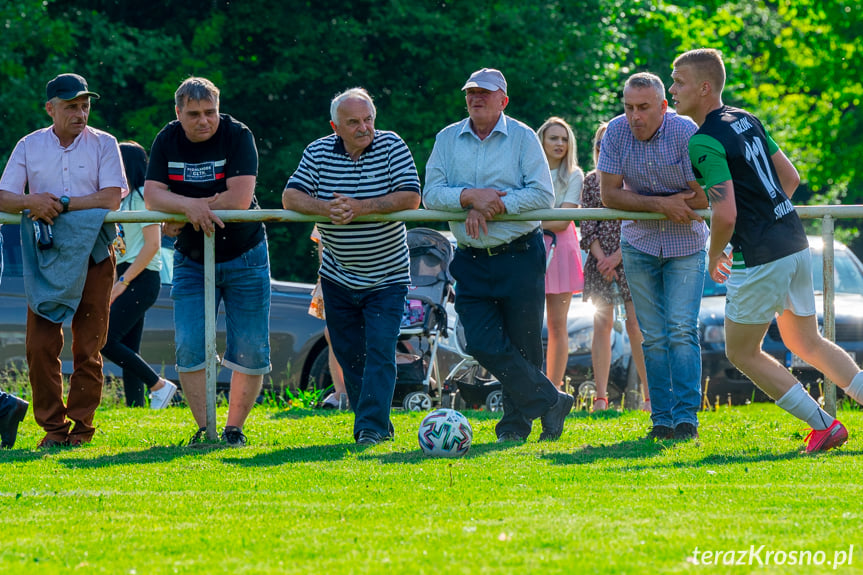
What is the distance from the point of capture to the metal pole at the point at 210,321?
23.3 ft

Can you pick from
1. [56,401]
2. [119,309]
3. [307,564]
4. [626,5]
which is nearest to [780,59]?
[626,5]

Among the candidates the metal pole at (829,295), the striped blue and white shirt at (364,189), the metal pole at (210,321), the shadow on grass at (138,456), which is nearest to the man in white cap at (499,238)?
the striped blue and white shirt at (364,189)

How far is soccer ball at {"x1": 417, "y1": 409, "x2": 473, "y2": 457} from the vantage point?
6.54 metres

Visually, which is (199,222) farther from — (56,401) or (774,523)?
(774,523)

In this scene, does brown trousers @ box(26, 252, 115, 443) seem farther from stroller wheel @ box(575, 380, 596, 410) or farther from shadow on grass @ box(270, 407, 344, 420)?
stroller wheel @ box(575, 380, 596, 410)

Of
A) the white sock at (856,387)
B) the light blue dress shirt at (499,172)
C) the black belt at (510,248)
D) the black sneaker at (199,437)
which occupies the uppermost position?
the light blue dress shirt at (499,172)

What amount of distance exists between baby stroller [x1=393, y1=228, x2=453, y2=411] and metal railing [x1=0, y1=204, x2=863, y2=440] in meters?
2.81

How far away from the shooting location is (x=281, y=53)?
21.3 metres

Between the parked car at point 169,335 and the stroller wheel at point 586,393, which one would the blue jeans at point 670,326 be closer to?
the stroller wheel at point 586,393

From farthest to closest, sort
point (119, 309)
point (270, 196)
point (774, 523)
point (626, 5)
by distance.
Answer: point (626, 5) → point (270, 196) → point (119, 309) → point (774, 523)

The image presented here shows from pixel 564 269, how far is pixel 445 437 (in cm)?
289

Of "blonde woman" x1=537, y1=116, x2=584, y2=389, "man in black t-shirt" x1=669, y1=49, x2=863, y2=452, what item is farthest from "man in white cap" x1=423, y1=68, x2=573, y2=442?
"blonde woman" x1=537, y1=116, x2=584, y2=389

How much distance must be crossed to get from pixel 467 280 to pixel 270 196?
13.4m

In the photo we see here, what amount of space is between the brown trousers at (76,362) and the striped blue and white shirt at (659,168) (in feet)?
9.85
